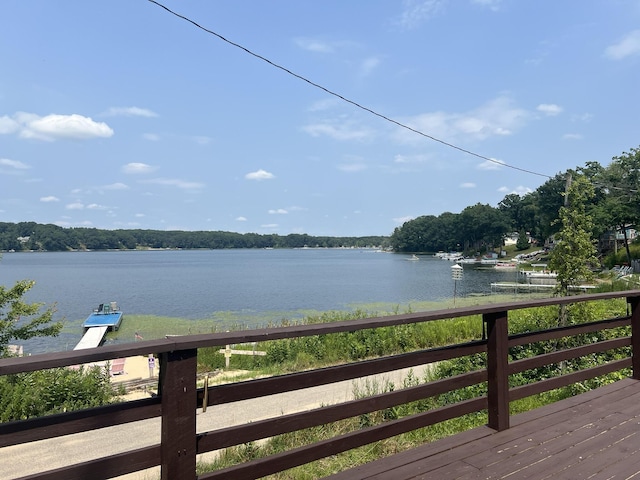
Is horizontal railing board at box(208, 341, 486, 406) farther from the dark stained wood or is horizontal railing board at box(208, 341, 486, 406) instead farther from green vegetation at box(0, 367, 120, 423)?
green vegetation at box(0, 367, 120, 423)

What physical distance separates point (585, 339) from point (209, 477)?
7322mm

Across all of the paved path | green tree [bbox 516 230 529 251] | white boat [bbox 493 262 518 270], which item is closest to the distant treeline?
white boat [bbox 493 262 518 270]

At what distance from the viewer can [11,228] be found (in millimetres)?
86500

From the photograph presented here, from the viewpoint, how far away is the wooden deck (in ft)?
7.97

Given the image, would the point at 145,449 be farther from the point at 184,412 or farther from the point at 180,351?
the point at 180,351

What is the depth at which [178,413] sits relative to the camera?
68.6 inches

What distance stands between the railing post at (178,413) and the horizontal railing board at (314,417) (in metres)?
0.07

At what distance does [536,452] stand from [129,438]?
5.72 meters

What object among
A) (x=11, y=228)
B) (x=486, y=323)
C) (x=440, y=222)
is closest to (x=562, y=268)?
(x=486, y=323)

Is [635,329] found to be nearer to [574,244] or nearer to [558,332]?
[558,332]

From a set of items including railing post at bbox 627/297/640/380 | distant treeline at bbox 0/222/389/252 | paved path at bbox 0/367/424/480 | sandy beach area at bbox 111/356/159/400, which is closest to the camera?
railing post at bbox 627/297/640/380

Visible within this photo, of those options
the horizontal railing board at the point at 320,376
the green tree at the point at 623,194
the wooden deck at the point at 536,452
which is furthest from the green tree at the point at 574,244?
the green tree at the point at 623,194

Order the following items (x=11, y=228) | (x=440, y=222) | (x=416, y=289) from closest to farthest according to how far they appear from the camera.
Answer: (x=416, y=289)
(x=11, y=228)
(x=440, y=222)

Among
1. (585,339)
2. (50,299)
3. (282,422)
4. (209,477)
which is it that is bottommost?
(50,299)
